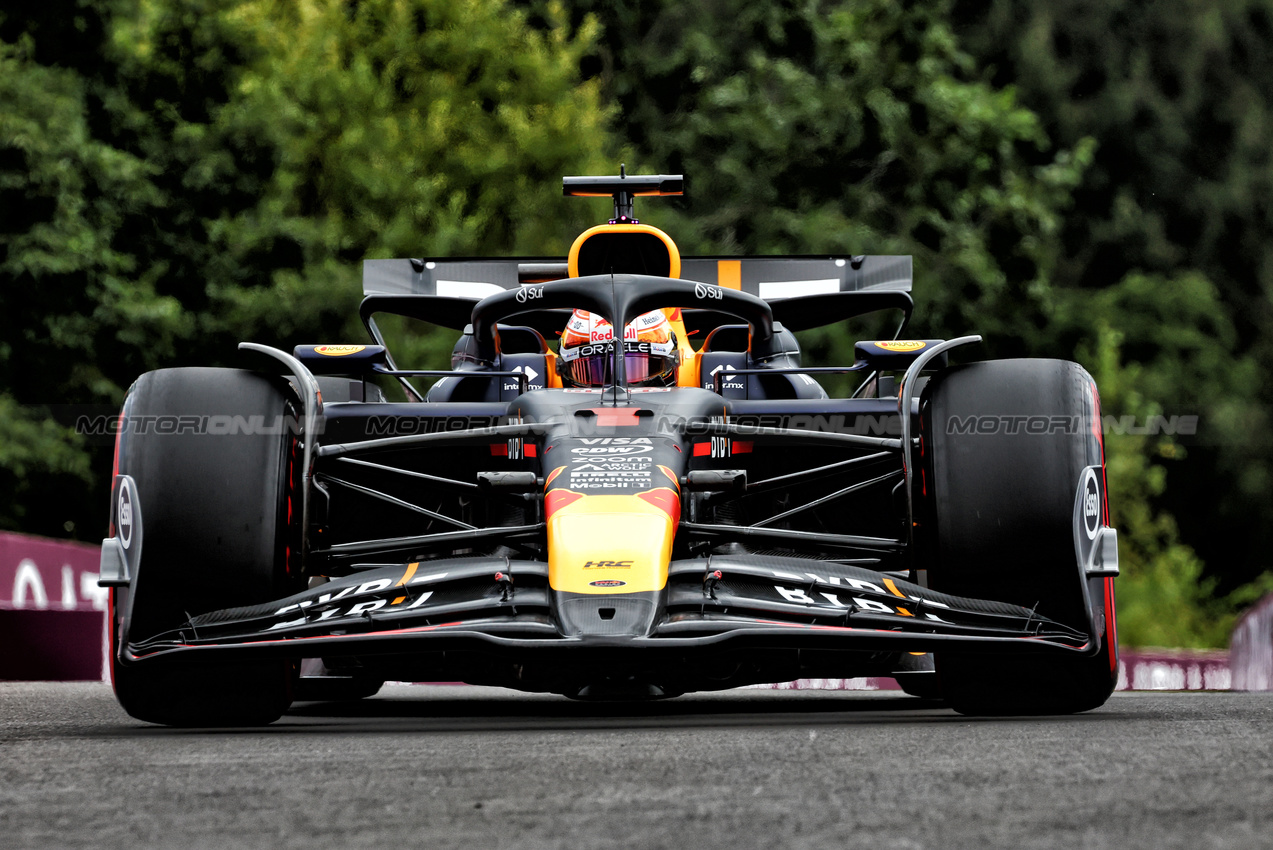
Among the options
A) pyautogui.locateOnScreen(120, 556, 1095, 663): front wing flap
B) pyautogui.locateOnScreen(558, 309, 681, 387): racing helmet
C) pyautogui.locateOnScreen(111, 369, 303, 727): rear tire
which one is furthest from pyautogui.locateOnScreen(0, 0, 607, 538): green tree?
pyautogui.locateOnScreen(120, 556, 1095, 663): front wing flap

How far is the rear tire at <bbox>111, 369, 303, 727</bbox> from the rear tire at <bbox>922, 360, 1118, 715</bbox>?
205 cm

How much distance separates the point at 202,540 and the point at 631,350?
2.26 meters

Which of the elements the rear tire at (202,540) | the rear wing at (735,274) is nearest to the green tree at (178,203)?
the rear wing at (735,274)

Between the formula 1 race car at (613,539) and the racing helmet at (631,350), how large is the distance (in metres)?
0.37

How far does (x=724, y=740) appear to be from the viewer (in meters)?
4.55

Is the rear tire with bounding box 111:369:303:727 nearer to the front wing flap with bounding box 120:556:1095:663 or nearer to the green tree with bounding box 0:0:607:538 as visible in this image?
the front wing flap with bounding box 120:556:1095:663

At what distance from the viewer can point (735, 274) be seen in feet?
31.1

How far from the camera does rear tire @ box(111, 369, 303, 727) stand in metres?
5.42

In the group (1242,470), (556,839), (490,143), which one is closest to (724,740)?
(556,839)

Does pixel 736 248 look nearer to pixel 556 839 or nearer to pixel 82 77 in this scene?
pixel 82 77

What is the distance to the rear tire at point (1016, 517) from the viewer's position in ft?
18.1

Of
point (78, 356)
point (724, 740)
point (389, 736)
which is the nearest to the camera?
point (724, 740)

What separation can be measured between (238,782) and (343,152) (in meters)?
24.3

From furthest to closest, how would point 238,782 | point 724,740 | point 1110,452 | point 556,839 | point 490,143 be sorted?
1. point 1110,452
2. point 490,143
3. point 724,740
4. point 238,782
5. point 556,839
